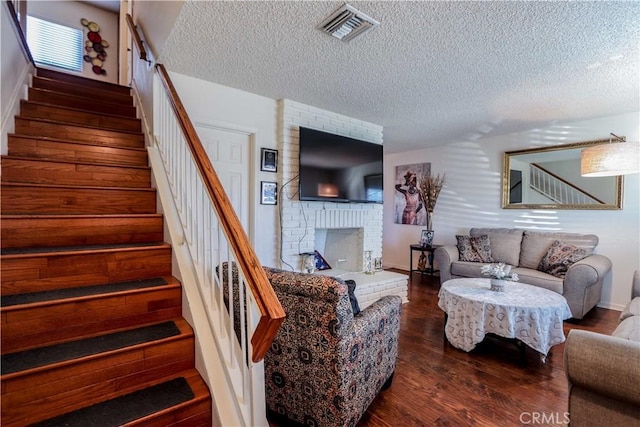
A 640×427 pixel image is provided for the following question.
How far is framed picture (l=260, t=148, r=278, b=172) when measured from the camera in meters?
3.33

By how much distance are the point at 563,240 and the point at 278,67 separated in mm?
4104

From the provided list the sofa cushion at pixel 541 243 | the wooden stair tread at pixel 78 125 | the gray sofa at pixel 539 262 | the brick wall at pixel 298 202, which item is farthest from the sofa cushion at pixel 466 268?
the wooden stair tread at pixel 78 125

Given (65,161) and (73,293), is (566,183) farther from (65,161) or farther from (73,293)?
(65,161)

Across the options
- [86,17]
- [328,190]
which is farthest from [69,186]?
[86,17]

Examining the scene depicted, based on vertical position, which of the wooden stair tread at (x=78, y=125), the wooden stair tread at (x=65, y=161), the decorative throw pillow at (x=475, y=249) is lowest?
the decorative throw pillow at (x=475, y=249)

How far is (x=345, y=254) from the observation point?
14.4 ft

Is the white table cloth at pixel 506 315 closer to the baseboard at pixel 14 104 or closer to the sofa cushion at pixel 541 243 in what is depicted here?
the sofa cushion at pixel 541 243

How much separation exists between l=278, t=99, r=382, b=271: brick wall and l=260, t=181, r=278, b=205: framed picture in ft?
0.22

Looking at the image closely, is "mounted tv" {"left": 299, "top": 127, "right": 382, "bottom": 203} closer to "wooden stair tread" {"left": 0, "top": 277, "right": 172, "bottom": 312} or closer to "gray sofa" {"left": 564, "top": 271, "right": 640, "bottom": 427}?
"wooden stair tread" {"left": 0, "top": 277, "right": 172, "bottom": 312}

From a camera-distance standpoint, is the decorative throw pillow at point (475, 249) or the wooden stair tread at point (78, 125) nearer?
the wooden stair tread at point (78, 125)

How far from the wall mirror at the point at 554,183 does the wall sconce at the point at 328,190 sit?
9.36 ft

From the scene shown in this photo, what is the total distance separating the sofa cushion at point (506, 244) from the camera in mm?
4184

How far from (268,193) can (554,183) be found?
13.0ft

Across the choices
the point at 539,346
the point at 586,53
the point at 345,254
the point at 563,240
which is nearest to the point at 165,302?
the point at 539,346
